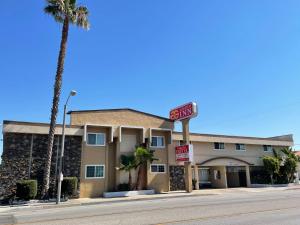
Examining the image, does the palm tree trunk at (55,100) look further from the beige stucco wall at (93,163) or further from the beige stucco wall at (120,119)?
the beige stucco wall at (93,163)

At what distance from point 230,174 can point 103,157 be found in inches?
785

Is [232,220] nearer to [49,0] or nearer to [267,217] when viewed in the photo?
[267,217]

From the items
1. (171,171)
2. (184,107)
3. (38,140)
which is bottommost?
(171,171)

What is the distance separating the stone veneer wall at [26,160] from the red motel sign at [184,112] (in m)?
12.3

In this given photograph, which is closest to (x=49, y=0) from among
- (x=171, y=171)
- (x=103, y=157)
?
(x=103, y=157)

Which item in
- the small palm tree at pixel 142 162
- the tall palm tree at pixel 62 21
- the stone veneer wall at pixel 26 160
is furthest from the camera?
the small palm tree at pixel 142 162

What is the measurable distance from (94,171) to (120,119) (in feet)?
20.0

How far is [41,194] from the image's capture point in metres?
24.5

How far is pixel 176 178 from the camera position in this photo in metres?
33.5

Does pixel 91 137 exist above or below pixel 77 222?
above

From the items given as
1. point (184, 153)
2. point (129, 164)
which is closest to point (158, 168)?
point (184, 153)

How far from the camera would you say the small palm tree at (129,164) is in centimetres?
2881

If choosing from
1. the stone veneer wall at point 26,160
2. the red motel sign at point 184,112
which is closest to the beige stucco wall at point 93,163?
the stone veneer wall at point 26,160

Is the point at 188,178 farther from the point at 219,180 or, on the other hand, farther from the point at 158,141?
the point at 219,180
